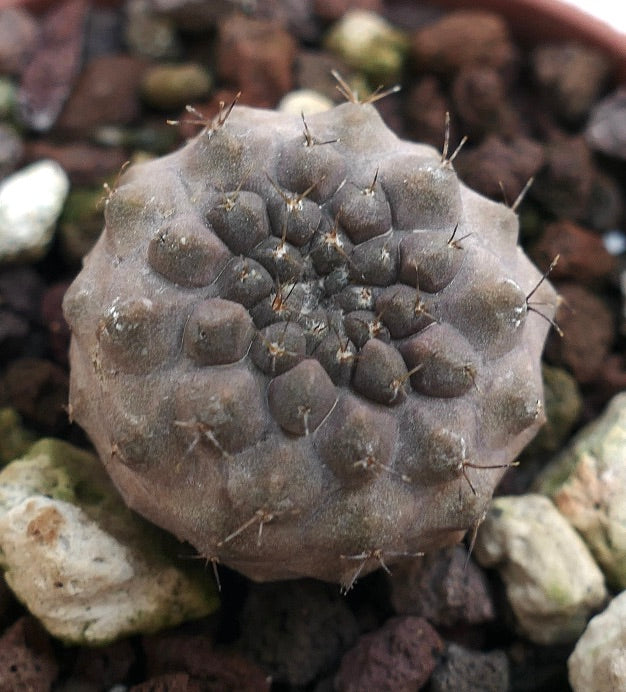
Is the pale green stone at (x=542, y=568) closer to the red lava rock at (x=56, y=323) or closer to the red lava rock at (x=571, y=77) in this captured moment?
the red lava rock at (x=56, y=323)

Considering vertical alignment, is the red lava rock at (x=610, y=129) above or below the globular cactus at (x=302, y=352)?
above

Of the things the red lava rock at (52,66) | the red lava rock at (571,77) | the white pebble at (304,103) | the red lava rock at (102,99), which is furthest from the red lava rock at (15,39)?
the red lava rock at (571,77)

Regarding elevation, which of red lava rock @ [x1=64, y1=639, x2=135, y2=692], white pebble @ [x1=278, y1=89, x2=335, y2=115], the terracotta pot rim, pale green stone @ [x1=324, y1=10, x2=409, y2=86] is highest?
the terracotta pot rim

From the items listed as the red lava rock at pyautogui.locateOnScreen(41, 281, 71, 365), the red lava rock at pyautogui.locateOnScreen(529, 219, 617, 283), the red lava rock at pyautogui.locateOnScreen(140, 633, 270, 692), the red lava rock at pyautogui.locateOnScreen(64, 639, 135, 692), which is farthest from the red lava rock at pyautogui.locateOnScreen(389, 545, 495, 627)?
the red lava rock at pyautogui.locateOnScreen(41, 281, 71, 365)

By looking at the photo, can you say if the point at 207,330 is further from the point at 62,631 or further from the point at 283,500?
the point at 62,631

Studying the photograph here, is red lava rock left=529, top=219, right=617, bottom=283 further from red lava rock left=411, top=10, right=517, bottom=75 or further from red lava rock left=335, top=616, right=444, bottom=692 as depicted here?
red lava rock left=335, top=616, right=444, bottom=692

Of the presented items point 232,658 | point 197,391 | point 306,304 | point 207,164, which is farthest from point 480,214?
point 232,658
